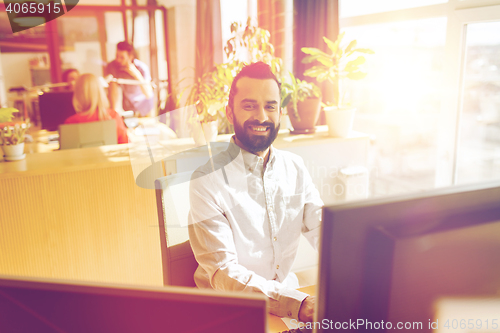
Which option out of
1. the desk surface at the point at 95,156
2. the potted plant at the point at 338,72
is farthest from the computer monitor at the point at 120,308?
the potted plant at the point at 338,72

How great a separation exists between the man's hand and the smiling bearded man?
0.28 meters

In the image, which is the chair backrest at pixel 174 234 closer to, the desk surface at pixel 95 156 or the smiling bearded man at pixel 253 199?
the smiling bearded man at pixel 253 199

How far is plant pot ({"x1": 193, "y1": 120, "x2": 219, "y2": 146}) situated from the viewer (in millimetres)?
2109

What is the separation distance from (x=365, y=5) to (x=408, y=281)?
259cm

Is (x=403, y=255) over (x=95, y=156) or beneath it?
over

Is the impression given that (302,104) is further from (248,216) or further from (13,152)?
(13,152)

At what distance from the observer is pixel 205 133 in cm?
212

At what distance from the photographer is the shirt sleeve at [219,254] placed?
1000 millimetres

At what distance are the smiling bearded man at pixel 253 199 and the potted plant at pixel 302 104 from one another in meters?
0.75

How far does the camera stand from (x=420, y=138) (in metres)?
2.56

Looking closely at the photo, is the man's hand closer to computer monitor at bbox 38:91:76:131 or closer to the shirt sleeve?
the shirt sleeve

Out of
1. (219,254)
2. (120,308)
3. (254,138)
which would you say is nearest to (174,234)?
(219,254)

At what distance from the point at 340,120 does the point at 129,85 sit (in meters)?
2.86

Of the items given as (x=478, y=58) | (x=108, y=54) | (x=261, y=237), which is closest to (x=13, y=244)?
(x=261, y=237)
